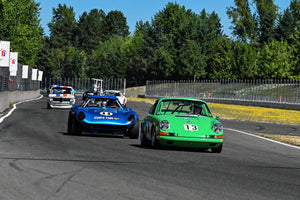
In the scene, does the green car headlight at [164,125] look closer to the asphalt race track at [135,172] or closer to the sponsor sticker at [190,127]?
the sponsor sticker at [190,127]

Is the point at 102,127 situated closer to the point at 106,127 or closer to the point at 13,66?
the point at 106,127

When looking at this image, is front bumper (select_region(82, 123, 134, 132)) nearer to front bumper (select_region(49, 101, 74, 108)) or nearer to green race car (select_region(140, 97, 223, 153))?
green race car (select_region(140, 97, 223, 153))

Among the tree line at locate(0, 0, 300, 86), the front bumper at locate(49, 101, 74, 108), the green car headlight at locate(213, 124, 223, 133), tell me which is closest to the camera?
the green car headlight at locate(213, 124, 223, 133)

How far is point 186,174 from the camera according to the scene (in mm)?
8102

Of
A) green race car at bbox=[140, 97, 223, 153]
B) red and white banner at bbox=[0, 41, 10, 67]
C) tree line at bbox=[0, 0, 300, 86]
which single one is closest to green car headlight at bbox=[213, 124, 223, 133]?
green race car at bbox=[140, 97, 223, 153]

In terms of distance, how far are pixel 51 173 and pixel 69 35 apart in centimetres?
14373

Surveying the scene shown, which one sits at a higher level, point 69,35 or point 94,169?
point 69,35

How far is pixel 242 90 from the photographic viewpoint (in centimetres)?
5550

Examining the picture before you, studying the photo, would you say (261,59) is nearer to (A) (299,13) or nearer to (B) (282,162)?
(A) (299,13)

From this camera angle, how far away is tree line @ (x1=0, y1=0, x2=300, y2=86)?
80188mm

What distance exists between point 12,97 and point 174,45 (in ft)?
226

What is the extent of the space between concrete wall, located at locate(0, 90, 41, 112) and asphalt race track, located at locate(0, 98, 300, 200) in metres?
15.0

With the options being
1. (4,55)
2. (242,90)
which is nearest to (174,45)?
(242,90)

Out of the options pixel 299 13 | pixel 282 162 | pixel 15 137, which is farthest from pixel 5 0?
pixel 299 13
